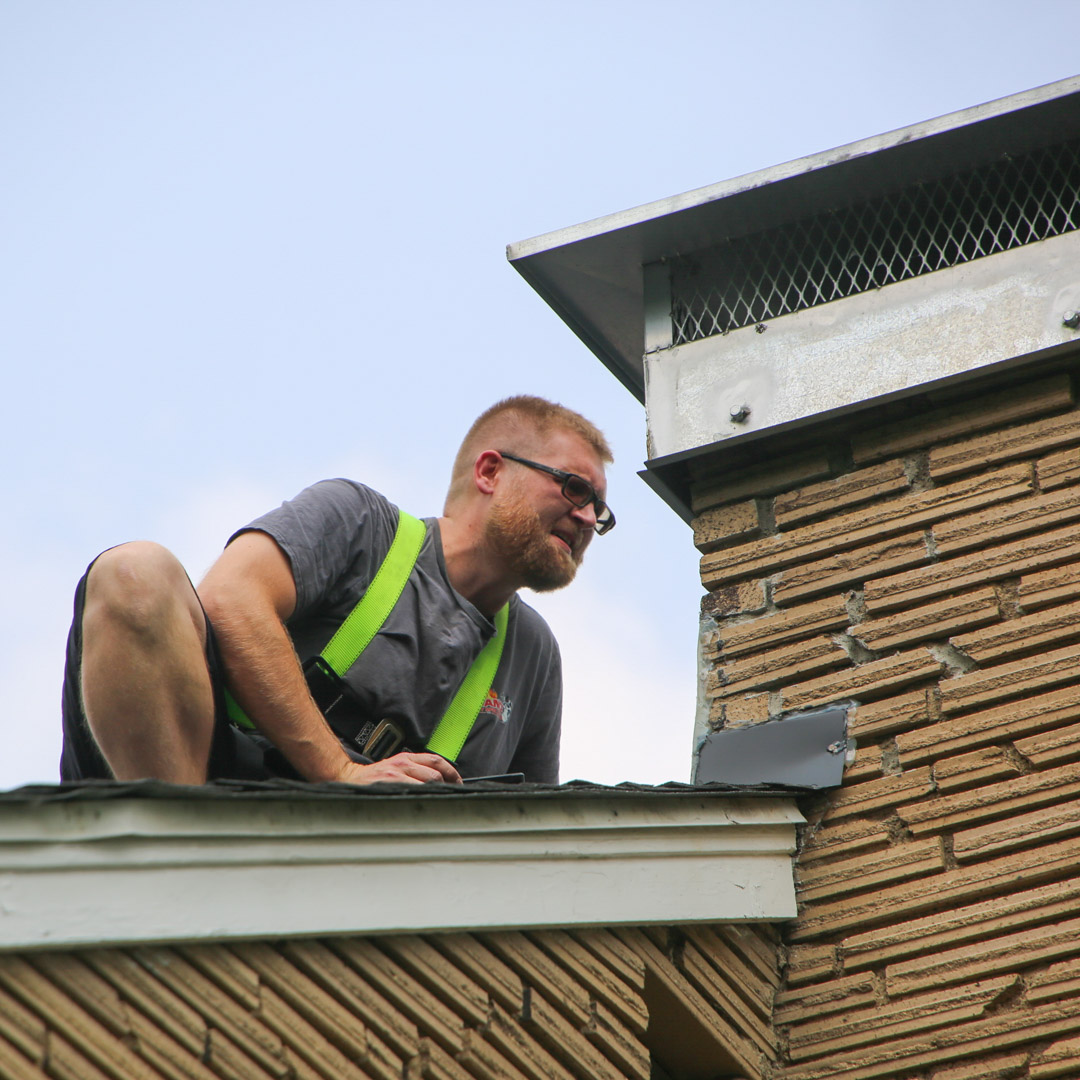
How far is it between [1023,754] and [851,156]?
6.12 ft

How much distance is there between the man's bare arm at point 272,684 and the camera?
3.49 metres

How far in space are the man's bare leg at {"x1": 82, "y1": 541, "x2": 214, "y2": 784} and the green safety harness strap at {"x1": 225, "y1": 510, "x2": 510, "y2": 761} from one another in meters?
0.38

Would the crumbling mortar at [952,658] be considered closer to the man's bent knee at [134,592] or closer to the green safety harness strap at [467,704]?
the green safety harness strap at [467,704]

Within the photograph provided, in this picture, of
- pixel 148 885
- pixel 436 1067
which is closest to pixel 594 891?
pixel 436 1067

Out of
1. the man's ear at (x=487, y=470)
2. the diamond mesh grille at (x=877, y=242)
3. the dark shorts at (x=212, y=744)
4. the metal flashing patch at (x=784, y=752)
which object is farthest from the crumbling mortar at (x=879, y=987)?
the diamond mesh grille at (x=877, y=242)

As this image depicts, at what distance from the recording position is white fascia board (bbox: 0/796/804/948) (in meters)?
2.46

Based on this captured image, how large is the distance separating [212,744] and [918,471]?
2122 mm

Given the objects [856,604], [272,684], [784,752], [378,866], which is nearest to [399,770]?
[272,684]

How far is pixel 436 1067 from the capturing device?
2938mm

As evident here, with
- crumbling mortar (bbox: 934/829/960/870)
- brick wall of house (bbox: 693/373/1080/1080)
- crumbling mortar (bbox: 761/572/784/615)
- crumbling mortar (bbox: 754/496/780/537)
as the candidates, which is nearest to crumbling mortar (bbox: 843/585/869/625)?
brick wall of house (bbox: 693/373/1080/1080)

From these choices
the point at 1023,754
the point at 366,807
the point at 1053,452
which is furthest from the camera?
the point at 1053,452

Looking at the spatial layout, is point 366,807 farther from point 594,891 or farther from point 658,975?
point 658,975

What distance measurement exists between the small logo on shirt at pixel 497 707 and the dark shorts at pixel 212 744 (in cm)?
76

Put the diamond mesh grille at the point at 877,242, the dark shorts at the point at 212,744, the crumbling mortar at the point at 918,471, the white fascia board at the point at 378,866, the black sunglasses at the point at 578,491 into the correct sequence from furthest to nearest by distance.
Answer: the black sunglasses at the point at 578,491 → the diamond mesh grille at the point at 877,242 → the crumbling mortar at the point at 918,471 → the dark shorts at the point at 212,744 → the white fascia board at the point at 378,866
